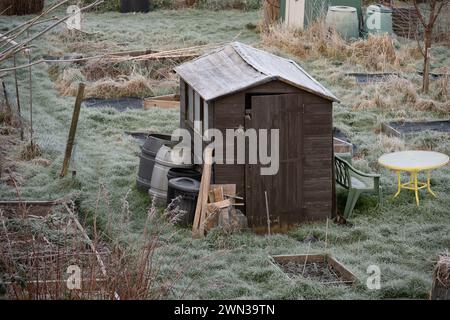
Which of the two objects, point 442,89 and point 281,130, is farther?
point 442,89

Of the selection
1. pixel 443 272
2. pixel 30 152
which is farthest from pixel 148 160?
pixel 443 272

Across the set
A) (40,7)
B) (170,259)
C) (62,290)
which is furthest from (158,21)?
(62,290)

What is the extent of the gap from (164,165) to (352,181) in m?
2.66

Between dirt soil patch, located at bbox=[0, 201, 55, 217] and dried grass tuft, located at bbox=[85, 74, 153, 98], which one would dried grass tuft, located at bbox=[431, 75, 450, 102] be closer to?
dried grass tuft, located at bbox=[85, 74, 153, 98]

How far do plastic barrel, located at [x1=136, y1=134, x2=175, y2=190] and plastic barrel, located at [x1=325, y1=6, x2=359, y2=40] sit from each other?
10.8m

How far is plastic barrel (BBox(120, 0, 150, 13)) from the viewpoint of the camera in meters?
27.1

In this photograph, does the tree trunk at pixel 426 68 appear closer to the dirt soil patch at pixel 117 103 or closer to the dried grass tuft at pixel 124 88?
the dried grass tuft at pixel 124 88

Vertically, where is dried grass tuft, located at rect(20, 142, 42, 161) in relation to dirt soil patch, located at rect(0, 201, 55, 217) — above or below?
above

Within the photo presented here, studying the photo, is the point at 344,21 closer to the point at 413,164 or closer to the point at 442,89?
the point at 442,89

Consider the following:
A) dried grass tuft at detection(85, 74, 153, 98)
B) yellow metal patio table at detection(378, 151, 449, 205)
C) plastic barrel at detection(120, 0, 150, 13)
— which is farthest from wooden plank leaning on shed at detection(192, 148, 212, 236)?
plastic barrel at detection(120, 0, 150, 13)

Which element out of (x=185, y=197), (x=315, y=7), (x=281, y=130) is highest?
(x=315, y=7)

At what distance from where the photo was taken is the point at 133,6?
2716 centimetres

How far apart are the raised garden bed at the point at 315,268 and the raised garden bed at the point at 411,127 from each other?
5.68 m
